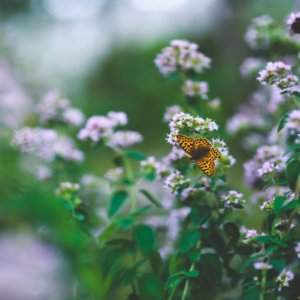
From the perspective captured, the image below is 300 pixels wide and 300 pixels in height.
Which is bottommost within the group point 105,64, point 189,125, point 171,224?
point 189,125

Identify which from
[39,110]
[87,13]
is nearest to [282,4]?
[87,13]

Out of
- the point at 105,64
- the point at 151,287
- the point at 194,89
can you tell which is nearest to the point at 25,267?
the point at 151,287

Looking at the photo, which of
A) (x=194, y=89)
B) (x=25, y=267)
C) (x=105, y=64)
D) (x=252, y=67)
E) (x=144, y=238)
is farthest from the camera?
(x=105, y=64)

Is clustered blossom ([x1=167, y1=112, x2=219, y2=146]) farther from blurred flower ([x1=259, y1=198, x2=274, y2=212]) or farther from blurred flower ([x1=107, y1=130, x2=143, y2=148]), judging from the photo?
blurred flower ([x1=107, y1=130, x2=143, y2=148])

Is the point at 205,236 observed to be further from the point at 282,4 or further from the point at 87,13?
the point at 87,13

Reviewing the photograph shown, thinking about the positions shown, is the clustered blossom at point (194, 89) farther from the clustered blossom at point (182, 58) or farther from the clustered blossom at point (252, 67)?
the clustered blossom at point (252, 67)

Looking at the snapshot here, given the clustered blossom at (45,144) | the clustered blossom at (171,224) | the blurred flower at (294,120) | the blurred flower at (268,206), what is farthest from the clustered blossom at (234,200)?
the clustered blossom at (45,144)

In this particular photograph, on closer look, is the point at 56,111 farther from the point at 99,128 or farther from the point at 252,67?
the point at 252,67

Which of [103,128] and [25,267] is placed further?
[103,128]
